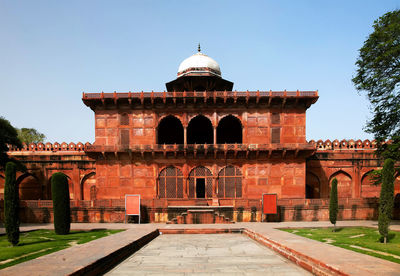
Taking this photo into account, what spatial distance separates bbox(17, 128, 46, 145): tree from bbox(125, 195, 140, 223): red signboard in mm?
38859

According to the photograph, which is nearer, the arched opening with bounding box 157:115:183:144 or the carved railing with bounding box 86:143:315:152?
the carved railing with bounding box 86:143:315:152

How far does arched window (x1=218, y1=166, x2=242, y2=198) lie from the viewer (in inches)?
856

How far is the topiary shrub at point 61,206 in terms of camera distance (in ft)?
46.1

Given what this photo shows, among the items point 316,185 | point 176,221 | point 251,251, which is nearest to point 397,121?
point 316,185

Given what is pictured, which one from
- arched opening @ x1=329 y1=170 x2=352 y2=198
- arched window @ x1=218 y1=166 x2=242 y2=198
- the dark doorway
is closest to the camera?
arched window @ x1=218 y1=166 x2=242 y2=198

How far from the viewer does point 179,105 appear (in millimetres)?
22219

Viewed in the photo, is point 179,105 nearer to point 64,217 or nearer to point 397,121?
point 64,217

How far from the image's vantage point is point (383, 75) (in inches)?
707

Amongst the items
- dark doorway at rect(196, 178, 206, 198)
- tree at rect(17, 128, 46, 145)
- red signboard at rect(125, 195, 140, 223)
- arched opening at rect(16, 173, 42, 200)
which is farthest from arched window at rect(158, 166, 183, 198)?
tree at rect(17, 128, 46, 145)

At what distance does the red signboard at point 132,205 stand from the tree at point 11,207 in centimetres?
681

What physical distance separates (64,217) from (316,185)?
20141 millimetres

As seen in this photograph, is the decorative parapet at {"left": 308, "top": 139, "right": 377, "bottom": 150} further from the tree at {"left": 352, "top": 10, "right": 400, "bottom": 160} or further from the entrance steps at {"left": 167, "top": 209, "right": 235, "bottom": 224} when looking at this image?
the entrance steps at {"left": 167, "top": 209, "right": 235, "bottom": 224}

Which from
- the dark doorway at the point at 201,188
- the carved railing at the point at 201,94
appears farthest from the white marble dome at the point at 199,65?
the dark doorway at the point at 201,188

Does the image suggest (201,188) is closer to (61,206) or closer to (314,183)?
(314,183)
